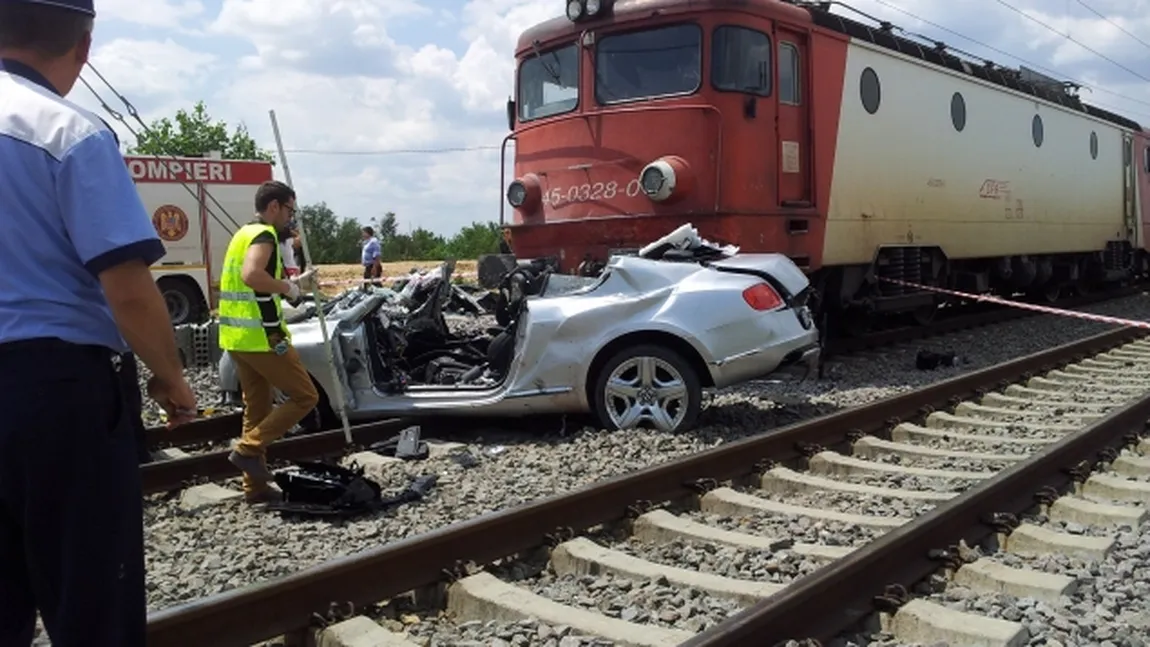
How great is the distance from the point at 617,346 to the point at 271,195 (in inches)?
97.0

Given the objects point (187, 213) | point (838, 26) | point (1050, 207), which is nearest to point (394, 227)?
point (187, 213)

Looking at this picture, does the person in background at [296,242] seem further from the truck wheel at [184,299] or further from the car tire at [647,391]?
the truck wheel at [184,299]

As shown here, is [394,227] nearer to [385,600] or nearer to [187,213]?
[187,213]

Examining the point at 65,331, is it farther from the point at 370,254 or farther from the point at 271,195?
the point at 370,254

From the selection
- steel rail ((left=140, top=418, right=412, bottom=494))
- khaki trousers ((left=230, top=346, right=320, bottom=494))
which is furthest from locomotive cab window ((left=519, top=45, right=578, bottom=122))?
khaki trousers ((left=230, top=346, right=320, bottom=494))

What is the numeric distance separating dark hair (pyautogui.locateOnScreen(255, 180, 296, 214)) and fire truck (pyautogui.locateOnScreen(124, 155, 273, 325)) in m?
14.7

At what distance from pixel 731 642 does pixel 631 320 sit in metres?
4.13

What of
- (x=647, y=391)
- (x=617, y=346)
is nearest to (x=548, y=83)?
(x=617, y=346)

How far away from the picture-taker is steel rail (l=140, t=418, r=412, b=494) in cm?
613

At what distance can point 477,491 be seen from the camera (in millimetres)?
5664

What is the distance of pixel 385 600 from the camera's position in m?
3.91

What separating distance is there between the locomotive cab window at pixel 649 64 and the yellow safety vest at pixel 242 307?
5015mm

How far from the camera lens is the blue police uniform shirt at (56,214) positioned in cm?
217

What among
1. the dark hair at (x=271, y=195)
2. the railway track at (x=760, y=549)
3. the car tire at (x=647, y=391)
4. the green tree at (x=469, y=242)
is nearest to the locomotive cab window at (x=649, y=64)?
the car tire at (x=647, y=391)
